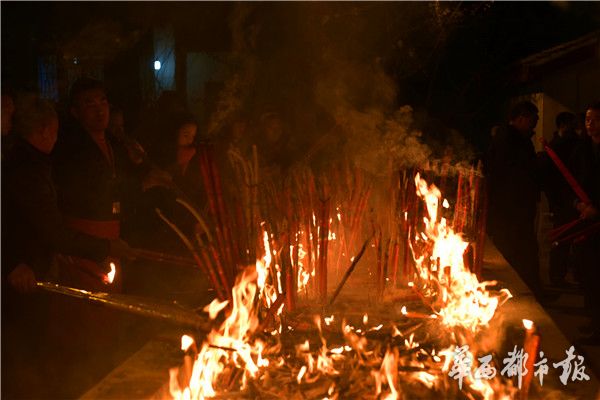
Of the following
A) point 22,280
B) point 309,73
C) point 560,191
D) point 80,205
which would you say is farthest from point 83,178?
point 309,73

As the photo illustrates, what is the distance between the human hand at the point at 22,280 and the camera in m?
3.39

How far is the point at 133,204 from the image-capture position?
4891 mm

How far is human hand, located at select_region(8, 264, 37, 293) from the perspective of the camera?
3.39m

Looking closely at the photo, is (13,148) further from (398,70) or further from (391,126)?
(398,70)

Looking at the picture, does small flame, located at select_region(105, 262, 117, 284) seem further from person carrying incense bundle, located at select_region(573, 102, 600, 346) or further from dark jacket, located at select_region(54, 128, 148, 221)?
person carrying incense bundle, located at select_region(573, 102, 600, 346)

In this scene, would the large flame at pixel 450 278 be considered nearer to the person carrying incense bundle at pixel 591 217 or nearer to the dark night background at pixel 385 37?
the person carrying incense bundle at pixel 591 217

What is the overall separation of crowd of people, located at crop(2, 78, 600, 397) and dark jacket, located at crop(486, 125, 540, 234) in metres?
0.86

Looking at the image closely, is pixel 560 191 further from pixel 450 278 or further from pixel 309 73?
pixel 309 73

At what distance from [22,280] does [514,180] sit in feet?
15.4

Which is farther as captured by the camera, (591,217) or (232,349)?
(591,217)

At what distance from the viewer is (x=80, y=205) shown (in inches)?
156

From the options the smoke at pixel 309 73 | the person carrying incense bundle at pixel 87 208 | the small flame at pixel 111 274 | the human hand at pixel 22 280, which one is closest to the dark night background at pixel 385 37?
the smoke at pixel 309 73

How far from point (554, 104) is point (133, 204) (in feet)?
31.6

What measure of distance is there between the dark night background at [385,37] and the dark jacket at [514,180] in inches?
136
